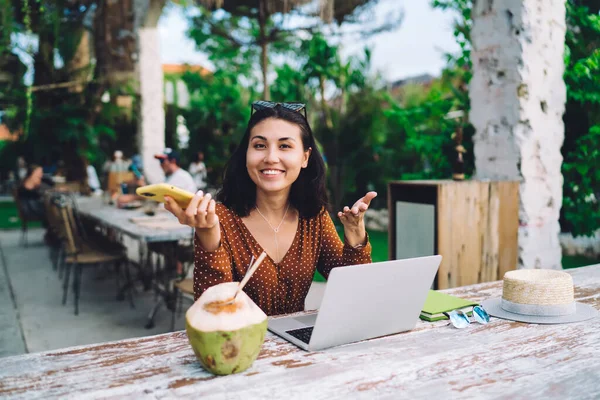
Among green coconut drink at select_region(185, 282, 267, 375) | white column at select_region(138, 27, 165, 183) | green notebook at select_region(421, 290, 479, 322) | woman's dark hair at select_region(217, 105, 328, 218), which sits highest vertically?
white column at select_region(138, 27, 165, 183)

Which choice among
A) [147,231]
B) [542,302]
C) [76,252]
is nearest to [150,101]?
[76,252]

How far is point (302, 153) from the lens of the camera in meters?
1.81

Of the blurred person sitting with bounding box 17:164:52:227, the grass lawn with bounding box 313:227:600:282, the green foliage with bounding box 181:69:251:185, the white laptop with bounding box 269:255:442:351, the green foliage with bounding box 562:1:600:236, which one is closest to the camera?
the white laptop with bounding box 269:255:442:351

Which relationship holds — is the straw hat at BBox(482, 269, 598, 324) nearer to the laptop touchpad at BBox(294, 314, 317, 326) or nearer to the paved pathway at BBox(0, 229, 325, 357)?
the laptop touchpad at BBox(294, 314, 317, 326)

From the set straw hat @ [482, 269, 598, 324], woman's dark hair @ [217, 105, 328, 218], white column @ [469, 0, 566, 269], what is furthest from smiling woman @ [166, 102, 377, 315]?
white column @ [469, 0, 566, 269]

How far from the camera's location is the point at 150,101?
7.69 meters

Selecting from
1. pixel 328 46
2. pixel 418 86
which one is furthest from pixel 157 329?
pixel 418 86

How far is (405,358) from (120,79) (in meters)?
10.5

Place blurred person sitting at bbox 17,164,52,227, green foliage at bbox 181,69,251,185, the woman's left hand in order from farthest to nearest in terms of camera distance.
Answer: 1. green foliage at bbox 181,69,251,185
2. blurred person sitting at bbox 17,164,52,227
3. the woman's left hand

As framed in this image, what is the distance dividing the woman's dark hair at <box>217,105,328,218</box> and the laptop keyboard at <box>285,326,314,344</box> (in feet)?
2.02

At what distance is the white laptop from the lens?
45.5 inches

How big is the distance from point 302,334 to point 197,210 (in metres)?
0.43

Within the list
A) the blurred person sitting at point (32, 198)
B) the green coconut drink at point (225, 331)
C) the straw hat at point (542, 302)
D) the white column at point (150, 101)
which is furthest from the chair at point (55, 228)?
the straw hat at point (542, 302)

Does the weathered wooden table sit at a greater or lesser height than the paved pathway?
greater
